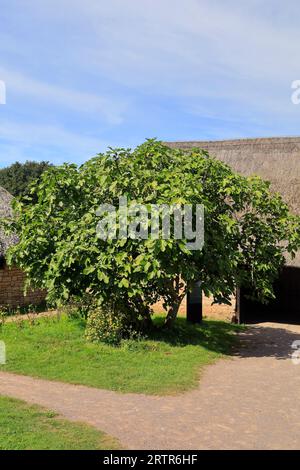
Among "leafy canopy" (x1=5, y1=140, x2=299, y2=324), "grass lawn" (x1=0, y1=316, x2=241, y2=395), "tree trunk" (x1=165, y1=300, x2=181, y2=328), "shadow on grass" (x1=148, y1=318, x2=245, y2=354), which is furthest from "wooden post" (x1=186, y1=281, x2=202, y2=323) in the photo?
"leafy canopy" (x1=5, y1=140, x2=299, y2=324)

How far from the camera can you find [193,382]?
26.1ft

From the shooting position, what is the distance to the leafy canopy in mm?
8938

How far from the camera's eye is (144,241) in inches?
349

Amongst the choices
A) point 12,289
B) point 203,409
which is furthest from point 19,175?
point 203,409

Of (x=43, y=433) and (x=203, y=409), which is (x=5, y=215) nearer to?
(x=203, y=409)

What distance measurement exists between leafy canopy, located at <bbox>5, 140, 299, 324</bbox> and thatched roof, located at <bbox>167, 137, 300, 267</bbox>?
12.8 feet

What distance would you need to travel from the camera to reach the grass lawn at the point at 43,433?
17.5 ft

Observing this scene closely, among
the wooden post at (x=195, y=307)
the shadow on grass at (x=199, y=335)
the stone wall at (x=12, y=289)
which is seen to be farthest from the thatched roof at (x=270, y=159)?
the stone wall at (x=12, y=289)

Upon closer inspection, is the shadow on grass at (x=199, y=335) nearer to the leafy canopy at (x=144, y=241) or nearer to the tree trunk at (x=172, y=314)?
the tree trunk at (x=172, y=314)

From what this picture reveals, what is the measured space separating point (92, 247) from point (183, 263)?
1619 millimetres

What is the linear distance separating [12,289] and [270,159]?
333 inches

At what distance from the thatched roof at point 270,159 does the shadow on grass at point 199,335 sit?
4115mm
